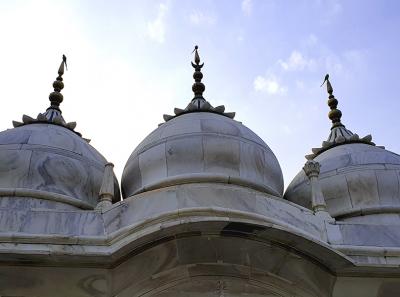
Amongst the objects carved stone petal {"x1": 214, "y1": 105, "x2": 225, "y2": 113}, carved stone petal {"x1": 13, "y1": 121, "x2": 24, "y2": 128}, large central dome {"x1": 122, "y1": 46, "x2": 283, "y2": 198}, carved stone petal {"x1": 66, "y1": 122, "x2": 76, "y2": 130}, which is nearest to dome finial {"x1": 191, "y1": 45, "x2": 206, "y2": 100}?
carved stone petal {"x1": 214, "y1": 105, "x2": 225, "y2": 113}

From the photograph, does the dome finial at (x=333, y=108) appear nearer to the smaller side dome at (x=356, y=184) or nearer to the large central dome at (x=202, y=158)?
the smaller side dome at (x=356, y=184)

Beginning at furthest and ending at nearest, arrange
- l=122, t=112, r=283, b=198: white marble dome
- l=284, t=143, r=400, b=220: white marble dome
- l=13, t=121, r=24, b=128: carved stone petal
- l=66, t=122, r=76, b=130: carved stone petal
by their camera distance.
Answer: l=66, t=122, r=76, b=130: carved stone petal → l=13, t=121, r=24, b=128: carved stone petal → l=284, t=143, r=400, b=220: white marble dome → l=122, t=112, r=283, b=198: white marble dome

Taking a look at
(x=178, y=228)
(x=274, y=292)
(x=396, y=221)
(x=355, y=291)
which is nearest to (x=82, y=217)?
(x=178, y=228)

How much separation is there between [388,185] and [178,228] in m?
6.10

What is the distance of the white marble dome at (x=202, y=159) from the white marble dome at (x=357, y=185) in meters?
1.19

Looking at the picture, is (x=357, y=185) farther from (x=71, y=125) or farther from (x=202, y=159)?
(x=71, y=125)

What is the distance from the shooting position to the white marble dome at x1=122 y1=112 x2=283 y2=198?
11594 mm

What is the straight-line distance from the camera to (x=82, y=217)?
30.4 ft

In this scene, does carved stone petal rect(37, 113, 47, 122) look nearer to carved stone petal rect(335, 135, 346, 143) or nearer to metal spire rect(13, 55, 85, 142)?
metal spire rect(13, 55, 85, 142)

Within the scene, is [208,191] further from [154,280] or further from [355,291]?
[355,291]

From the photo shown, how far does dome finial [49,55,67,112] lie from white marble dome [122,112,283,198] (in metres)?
4.33

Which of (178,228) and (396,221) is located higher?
(396,221)

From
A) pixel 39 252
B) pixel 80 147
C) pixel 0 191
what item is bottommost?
pixel 39 252

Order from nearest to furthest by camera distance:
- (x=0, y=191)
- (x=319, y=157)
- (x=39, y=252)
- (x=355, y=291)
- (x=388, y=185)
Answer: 1. (x=39, y=252)
2. (x=355, y=291)
3. (x=0, y=191)
4. (x=388, y=185)
5. (x=319, y=157)
